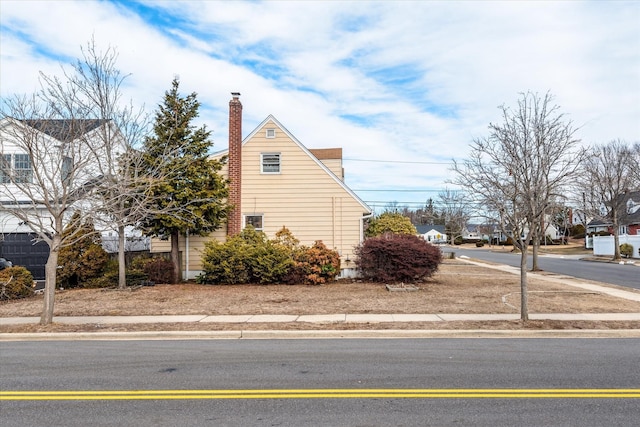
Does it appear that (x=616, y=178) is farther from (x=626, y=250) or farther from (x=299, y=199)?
(x=299, y=199)

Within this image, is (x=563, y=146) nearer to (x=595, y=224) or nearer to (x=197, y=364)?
(x=197, y=364)

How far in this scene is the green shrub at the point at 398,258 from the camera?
18156 mm

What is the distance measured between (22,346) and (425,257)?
42.3 feet

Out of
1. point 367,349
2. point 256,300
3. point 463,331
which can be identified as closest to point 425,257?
point 256,300

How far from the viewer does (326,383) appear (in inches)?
260

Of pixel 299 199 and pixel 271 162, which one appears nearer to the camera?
pixel 299 199

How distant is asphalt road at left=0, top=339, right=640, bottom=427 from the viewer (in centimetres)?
531

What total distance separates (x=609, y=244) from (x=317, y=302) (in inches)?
1614

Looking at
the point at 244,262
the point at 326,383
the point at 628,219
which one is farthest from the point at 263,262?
the point at 628,219

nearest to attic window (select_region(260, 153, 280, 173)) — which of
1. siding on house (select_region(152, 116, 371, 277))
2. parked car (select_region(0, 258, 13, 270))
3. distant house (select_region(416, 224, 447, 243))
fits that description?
siding on house (select_region(152, 116, 371, 277))

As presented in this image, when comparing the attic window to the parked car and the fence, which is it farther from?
the fence

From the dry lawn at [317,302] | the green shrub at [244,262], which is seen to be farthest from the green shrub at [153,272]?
the green shrub at [244,262]

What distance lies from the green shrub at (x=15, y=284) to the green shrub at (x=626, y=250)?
42389 mm

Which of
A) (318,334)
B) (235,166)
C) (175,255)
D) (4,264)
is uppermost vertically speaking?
(235,166)
